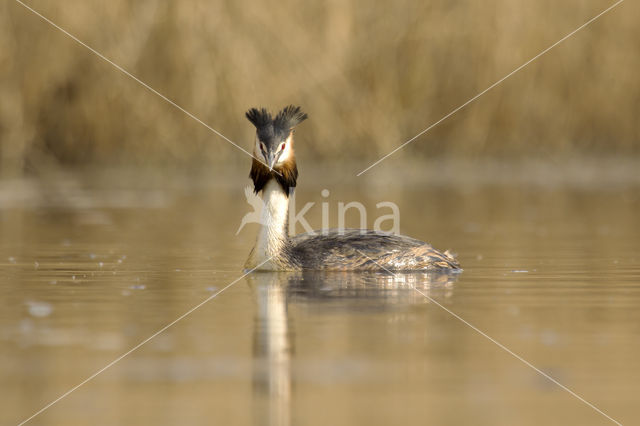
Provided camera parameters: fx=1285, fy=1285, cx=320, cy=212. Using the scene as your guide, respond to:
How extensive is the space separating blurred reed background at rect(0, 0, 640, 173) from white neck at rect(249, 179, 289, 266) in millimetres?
9628

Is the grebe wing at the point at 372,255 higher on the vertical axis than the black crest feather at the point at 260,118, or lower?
lower

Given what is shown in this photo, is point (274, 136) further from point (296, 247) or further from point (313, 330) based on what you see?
point (313, 330)

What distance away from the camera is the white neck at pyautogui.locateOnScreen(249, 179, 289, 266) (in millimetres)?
10422

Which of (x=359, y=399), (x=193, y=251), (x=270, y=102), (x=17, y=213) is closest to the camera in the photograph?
(x=359, y=399)

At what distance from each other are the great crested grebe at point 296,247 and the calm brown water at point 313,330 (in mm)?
210

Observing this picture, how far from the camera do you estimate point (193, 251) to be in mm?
12211

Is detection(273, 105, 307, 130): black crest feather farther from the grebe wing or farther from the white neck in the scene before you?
the grebe wing

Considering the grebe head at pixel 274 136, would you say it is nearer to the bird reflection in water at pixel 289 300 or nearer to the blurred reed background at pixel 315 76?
the bird reflection in water at pixel 289 300

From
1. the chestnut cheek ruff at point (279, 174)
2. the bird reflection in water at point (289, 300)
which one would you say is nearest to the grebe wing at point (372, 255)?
the bird reflection in water at point (289, 300)

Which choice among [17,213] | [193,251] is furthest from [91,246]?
[17,213]

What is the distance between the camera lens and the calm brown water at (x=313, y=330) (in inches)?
208

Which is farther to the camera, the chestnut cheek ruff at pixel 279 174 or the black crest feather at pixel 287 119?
the chestnut cheek ruff at pixel 279 174

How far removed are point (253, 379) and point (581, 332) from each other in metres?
2.19

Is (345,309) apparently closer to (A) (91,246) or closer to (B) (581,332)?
(B) (581,332)
